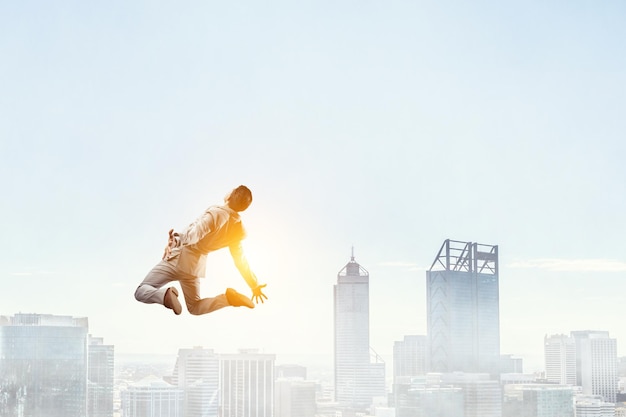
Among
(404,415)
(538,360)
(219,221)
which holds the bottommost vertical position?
(404,415)

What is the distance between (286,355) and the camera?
37.1ft

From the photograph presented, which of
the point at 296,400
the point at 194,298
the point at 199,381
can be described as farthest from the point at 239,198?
the point at 296,400

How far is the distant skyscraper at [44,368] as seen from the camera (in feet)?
35.1

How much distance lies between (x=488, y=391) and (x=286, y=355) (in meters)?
5.55

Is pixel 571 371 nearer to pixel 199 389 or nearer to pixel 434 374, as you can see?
pixel 434 374

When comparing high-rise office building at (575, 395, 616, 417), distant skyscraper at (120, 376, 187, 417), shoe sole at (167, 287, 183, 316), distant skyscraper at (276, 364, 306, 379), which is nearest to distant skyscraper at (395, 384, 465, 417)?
high-rise office building at (575, 395, 616, 417)

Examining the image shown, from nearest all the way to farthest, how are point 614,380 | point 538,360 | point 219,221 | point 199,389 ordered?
point 219,221, point 199,389, point 538,360, point 614,380

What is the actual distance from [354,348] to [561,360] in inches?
147

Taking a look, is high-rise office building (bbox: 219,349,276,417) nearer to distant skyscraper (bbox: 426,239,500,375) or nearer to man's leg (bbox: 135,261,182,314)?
distant skyscraper (bbox: 426,239,500,375)

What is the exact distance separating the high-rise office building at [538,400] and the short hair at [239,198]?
1299 centimetres

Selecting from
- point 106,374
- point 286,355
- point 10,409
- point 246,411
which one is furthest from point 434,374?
point 10,409

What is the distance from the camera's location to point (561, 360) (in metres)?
15.4

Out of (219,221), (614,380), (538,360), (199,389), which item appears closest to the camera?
(219,221)

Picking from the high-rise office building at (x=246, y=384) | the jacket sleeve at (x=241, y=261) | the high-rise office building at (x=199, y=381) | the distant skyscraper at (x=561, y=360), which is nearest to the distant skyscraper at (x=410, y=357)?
the distant skyscraper at (x=561, y=360)
